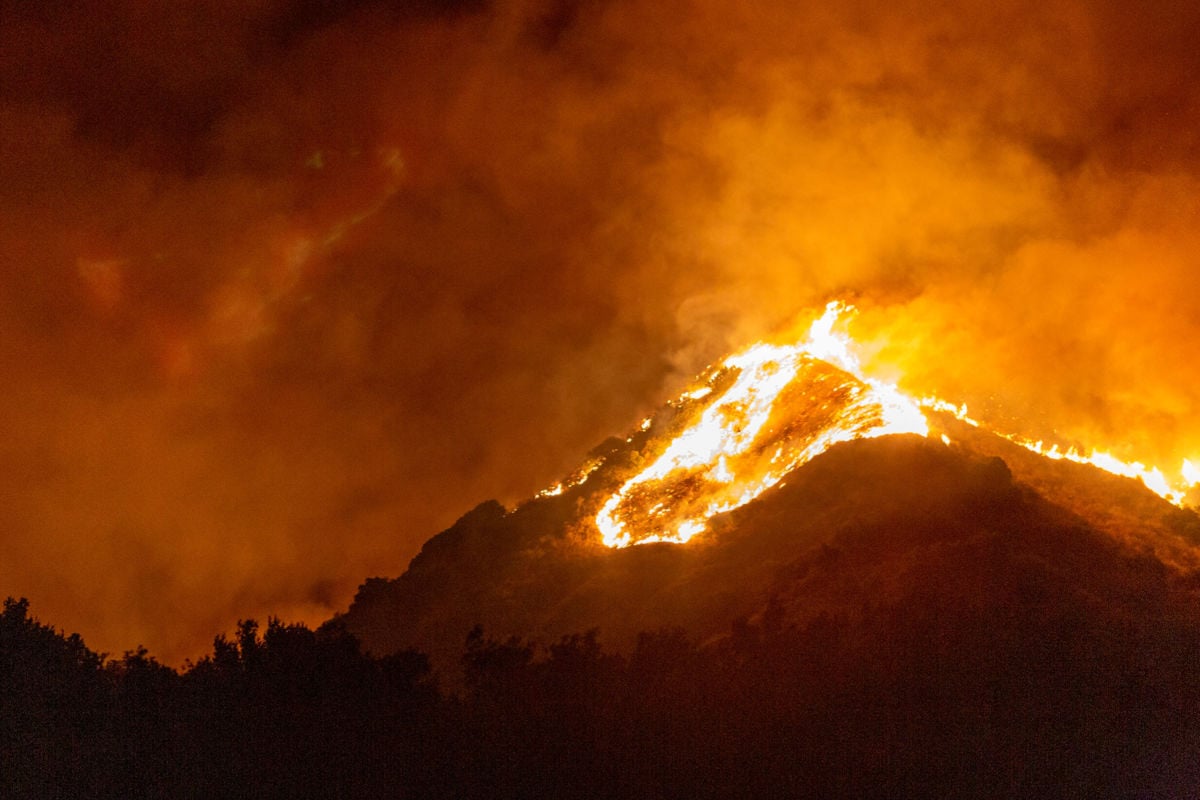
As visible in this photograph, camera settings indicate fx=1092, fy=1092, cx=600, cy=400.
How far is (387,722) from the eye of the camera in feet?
88.8

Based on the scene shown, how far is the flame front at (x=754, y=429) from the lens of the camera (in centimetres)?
4803

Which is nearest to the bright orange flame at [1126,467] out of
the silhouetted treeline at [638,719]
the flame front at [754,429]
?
the flame front at [754,429]

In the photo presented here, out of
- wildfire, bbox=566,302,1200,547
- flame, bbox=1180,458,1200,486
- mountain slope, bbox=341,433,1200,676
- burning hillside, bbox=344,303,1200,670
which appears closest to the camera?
mountain slope, bbox=341,433,1200,676

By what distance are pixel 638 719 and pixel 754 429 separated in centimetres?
2665

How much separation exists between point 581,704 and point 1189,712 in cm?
1695

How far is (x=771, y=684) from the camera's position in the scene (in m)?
29.9

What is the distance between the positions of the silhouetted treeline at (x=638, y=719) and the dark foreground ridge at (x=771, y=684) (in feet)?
0.25

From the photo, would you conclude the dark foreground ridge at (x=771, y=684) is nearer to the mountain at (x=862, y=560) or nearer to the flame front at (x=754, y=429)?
the mountain at (x=862, y=560)

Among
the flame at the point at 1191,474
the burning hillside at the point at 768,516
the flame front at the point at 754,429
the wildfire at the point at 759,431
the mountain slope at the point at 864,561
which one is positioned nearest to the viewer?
the mountain slope at the point at 864,561

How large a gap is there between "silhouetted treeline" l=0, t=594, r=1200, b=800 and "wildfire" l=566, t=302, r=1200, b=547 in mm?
13631

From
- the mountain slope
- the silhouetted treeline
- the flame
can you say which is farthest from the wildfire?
the silhouetted treeline

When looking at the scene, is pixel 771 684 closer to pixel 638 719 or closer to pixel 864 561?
pixel 638 719

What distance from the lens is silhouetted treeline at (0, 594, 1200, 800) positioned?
80.5 ft

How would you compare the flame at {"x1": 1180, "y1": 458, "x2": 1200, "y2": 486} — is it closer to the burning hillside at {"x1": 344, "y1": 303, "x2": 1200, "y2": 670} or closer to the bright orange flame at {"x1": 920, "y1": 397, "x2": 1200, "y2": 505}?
the bright orange flame at {"x1": 920, "y1": 397, "x2": 1200, "y2": 505}
